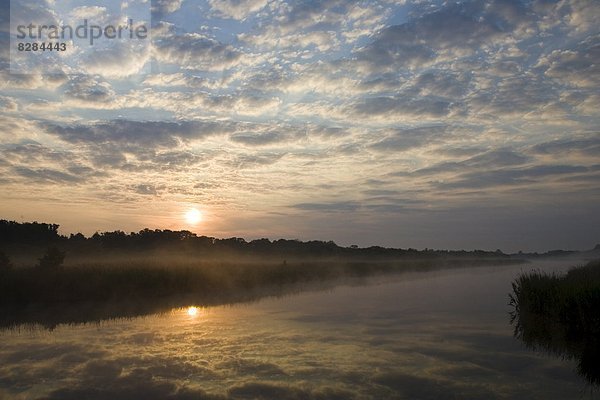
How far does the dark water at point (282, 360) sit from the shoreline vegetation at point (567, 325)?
52cm

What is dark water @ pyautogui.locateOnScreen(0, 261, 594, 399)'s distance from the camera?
403 inches

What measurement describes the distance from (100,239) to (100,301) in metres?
40.2

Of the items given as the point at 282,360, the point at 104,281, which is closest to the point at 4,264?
the point at 104,281

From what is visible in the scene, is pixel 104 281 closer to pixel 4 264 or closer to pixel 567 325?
pixel 4 264

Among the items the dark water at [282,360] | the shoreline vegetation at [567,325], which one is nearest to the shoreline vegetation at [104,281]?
the dark water at [282,360]

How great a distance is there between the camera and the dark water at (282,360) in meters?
10.2

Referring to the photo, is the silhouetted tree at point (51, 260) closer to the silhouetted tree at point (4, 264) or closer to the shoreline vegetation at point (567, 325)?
the silhouetted tree at point (4, 264)

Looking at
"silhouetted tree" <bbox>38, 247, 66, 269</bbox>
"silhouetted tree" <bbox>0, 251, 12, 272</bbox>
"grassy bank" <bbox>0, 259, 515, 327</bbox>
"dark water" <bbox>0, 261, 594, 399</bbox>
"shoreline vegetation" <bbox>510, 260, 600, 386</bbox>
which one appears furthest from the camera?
"silhouetted tree" <bbox>38, 247, 66, 269</bbox>

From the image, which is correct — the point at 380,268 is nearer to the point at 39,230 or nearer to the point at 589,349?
the point at 39,230

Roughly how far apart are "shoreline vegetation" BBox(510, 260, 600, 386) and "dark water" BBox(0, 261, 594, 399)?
0.52 meters

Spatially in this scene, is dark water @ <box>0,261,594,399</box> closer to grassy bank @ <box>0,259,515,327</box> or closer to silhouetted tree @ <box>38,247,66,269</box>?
grassy bank @ <box>0,259,515,327</box>

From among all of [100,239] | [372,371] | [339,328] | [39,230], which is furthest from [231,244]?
[372,371]

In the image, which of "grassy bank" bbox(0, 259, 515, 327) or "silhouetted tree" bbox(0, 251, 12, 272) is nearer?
"grassy bank" bbox(0, 259, 515, 327)

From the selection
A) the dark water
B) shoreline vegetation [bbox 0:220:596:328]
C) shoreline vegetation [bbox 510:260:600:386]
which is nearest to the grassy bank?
shoreline vegetation [bbox 0:220:596:328]
